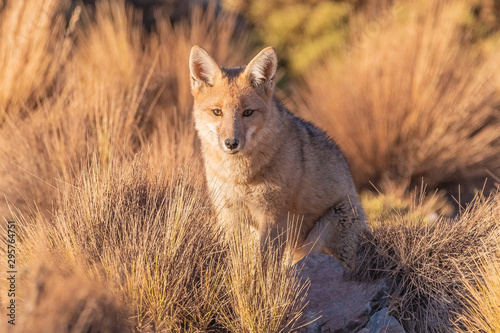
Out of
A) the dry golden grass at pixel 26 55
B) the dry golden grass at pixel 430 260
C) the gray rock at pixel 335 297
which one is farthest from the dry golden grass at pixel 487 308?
the dry golden grass at pixel 26 55

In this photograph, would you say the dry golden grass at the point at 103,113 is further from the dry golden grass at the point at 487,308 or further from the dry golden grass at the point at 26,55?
the dry golden grass at the point at 487,308

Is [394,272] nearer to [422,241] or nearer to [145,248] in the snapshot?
[422,241]

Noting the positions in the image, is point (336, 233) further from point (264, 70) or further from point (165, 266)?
point (165, 266)

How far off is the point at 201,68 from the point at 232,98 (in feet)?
1.30

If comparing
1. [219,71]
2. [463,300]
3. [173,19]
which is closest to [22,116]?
[219,71]

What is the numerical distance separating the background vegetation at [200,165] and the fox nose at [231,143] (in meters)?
0.32

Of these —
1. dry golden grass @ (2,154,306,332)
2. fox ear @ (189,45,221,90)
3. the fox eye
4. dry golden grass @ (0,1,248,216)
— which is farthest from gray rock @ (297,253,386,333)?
fox ear @ (189,45,221,90)

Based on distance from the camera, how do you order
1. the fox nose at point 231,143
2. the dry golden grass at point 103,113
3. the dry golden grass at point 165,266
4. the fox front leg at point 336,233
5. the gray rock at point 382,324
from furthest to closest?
the dry golden grass at point 103,113 < the fox front leg at point 336,233 < the fox nose at point 231,143 < the gray rock at point 382,324 < the dry golden grass at point 165,266

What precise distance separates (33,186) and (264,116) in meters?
2.10

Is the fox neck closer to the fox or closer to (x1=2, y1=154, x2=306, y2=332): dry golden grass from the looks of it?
the fox

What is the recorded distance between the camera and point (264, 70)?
14.1 ft

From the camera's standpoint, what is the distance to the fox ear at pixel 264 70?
4.18 meters

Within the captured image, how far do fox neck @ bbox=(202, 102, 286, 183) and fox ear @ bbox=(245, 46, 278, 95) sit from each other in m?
0.27

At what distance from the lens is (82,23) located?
1063 centimetres
